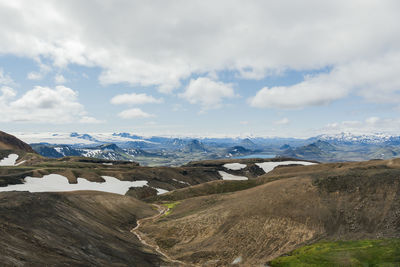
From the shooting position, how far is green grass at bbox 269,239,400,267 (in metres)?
42.2

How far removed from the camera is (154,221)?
89.6 metres

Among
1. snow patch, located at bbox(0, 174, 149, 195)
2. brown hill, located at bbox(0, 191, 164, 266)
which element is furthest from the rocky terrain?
snow patch, located at bbox(0, 174, 149, 195)

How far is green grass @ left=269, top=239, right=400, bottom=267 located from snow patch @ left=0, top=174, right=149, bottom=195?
110784 mm

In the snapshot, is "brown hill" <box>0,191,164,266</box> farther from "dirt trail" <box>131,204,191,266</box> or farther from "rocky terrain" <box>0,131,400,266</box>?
"dirt trail" <box>131,204,191,266</box>

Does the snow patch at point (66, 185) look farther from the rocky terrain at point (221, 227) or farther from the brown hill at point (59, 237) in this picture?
the brown hill at point (59, 237)

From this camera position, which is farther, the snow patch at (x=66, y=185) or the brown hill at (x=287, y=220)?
the snow patch at (x=66, y=185)

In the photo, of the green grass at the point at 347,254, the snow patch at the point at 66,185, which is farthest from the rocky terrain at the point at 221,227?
the snow patch at the point at 66,185

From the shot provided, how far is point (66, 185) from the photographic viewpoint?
136250mm

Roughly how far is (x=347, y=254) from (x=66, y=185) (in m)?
132

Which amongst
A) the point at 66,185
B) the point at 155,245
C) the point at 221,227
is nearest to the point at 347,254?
the point at 221,227

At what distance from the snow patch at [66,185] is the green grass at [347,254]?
110784mm

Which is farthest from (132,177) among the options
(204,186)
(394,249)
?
(394,249)

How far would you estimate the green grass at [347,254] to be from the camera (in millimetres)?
42188

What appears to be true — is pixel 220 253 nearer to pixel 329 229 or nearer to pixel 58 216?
pixel 329 229
